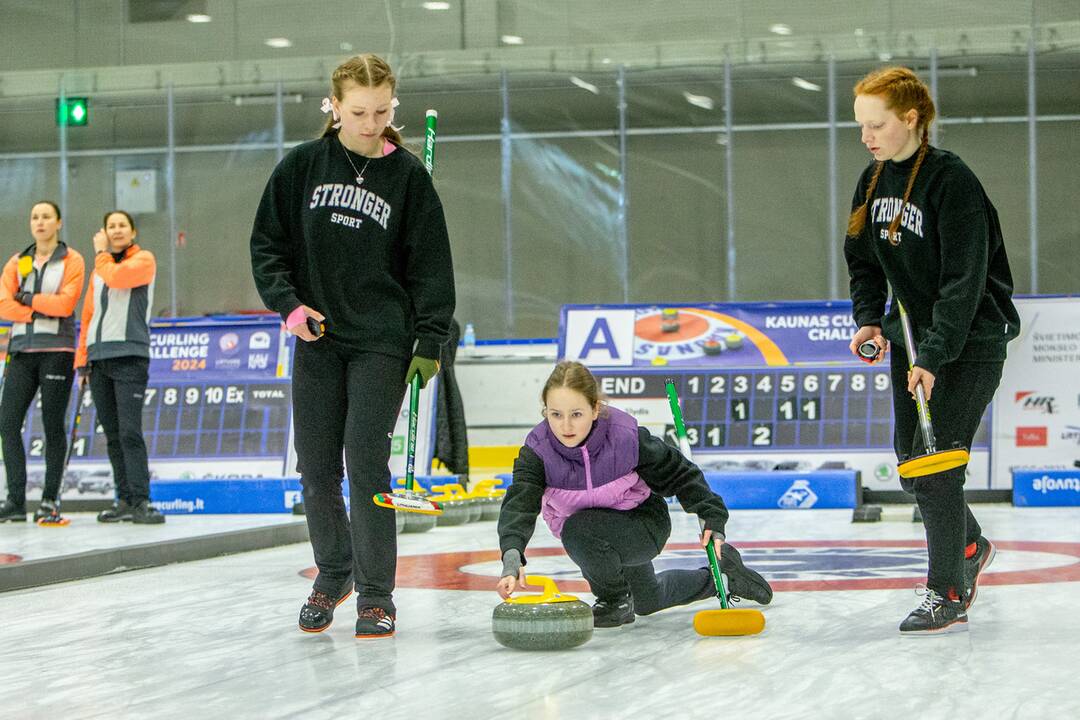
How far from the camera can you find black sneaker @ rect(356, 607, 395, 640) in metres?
3.31

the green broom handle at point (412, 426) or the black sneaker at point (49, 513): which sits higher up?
the green broom handle at point (412, 426)

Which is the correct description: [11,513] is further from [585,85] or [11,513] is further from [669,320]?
[585,85]

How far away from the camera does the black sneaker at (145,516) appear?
6.99 meters

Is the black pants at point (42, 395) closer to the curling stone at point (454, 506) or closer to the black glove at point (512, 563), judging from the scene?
the curling stone at point (454, 506)

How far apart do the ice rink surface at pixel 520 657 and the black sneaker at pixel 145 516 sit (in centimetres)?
212

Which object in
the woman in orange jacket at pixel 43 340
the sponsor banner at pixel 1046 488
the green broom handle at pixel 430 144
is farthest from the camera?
the sponsor banner at pixel 1046 488

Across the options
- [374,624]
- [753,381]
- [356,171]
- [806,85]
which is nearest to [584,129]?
[806,85]

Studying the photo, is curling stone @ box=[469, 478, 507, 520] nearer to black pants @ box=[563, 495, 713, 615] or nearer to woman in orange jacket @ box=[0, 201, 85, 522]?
woman in orange jacket @ box=[0, 201, 85, 522]

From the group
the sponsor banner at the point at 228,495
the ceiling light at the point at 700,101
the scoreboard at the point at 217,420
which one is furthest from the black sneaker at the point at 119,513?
the ceiling light at the point at 700,101

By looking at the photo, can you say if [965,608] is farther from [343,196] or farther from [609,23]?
[609,23]

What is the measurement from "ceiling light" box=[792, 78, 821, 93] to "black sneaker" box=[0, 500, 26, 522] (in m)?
10.9

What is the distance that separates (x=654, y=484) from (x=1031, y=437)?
224 inches

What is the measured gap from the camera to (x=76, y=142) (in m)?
17.9

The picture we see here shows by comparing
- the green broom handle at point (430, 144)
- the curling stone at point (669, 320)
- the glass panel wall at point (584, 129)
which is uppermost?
the glass panel wall at point (584, 129)
